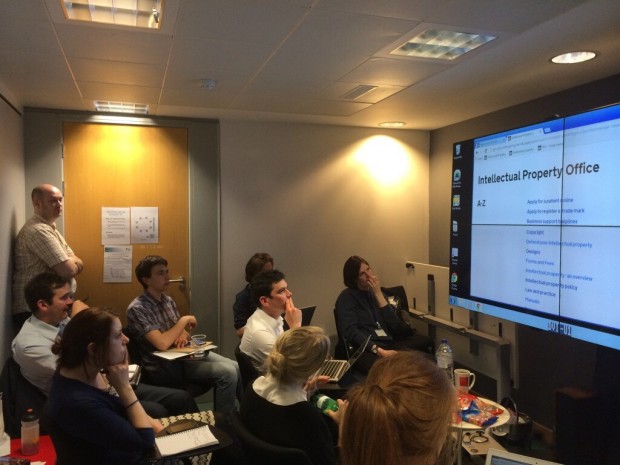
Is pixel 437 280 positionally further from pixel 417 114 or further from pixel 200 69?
pixel 200 69

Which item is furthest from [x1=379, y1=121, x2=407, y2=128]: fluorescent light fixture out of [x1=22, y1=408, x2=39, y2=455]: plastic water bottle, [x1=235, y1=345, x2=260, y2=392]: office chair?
[x1=22, y1=408, x2=39, y2=455]: plastic water bottle

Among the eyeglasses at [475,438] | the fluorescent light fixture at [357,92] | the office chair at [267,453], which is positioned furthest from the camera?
the fluorescent light fixture at [357,92]

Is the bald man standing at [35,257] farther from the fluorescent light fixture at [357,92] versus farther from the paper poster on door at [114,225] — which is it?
Result: the fluorescent light fixture at [357,92]

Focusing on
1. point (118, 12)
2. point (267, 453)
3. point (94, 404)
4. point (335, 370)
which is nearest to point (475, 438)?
point (335, 370)

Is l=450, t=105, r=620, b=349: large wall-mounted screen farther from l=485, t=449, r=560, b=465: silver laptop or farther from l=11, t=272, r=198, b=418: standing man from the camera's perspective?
l=11, t=272, r=198, b=418: standing man

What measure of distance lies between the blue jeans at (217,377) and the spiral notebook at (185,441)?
45.8 inches

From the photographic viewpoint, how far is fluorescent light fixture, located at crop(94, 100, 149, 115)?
12.3 ft

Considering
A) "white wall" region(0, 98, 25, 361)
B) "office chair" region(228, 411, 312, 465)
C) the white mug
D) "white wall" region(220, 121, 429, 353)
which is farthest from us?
"white wall" region(220, 121, 429, 353)

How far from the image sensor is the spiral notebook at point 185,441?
1.96 m

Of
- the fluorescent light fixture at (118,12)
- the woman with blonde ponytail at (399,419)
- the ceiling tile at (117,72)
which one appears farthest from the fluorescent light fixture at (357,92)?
the woman with blonde ponytail at (399,419)

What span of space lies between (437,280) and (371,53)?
2302 mm

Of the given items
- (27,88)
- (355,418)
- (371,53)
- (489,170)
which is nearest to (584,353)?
(489,170)

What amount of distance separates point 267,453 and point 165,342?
1.64 meters

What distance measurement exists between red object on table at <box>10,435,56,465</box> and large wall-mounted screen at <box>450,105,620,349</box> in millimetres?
2390
